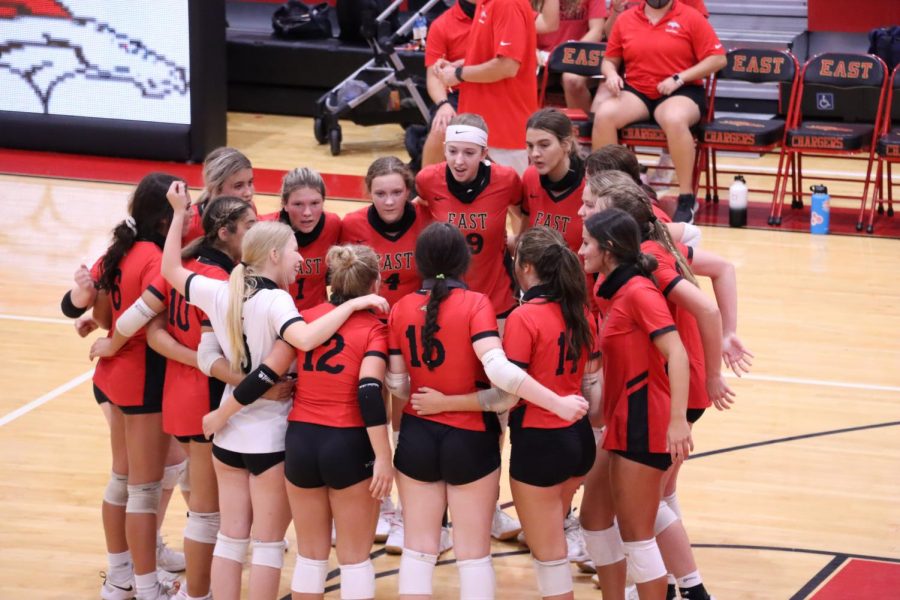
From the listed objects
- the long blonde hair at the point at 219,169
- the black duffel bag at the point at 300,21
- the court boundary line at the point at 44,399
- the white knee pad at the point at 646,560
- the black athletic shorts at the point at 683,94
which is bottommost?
the court boundary line at the point at 44,399

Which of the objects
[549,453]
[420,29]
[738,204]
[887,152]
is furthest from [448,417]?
[420,29]

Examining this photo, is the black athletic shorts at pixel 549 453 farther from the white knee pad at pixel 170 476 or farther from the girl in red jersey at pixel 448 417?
the white knee pad at pixel 170 476

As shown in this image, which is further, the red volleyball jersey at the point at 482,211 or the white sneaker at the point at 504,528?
the white sneaker at the point at 504,528

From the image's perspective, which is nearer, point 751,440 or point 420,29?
point 751,440

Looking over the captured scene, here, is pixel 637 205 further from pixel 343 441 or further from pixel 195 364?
pixel 195 364

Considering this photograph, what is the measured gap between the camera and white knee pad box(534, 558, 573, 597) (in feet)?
13.3

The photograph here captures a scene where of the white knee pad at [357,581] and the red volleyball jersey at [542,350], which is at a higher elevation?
the red volleyball jersey at [542,350]

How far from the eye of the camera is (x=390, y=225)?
494 cm

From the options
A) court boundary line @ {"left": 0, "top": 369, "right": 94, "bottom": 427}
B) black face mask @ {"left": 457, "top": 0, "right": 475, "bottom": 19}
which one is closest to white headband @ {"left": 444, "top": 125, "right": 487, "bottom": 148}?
court boundary line @ {"left": 0, "top": 369, "right": 94, "bottom": 427}

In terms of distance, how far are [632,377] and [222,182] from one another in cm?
181

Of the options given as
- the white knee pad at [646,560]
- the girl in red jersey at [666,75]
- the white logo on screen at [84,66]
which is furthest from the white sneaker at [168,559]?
the white logo on screen at [84,66]

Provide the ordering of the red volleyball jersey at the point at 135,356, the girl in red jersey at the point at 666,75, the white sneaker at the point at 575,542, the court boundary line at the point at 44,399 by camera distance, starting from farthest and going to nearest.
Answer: the girl in red jersey at the point at 666,75
the court boundary line at the point at 44,399
the white sneaker at the point at 575,542
the red volleyball jersey at the point at 135,356

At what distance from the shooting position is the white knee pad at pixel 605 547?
4.32m

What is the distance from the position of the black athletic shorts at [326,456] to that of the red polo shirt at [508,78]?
154 inches
